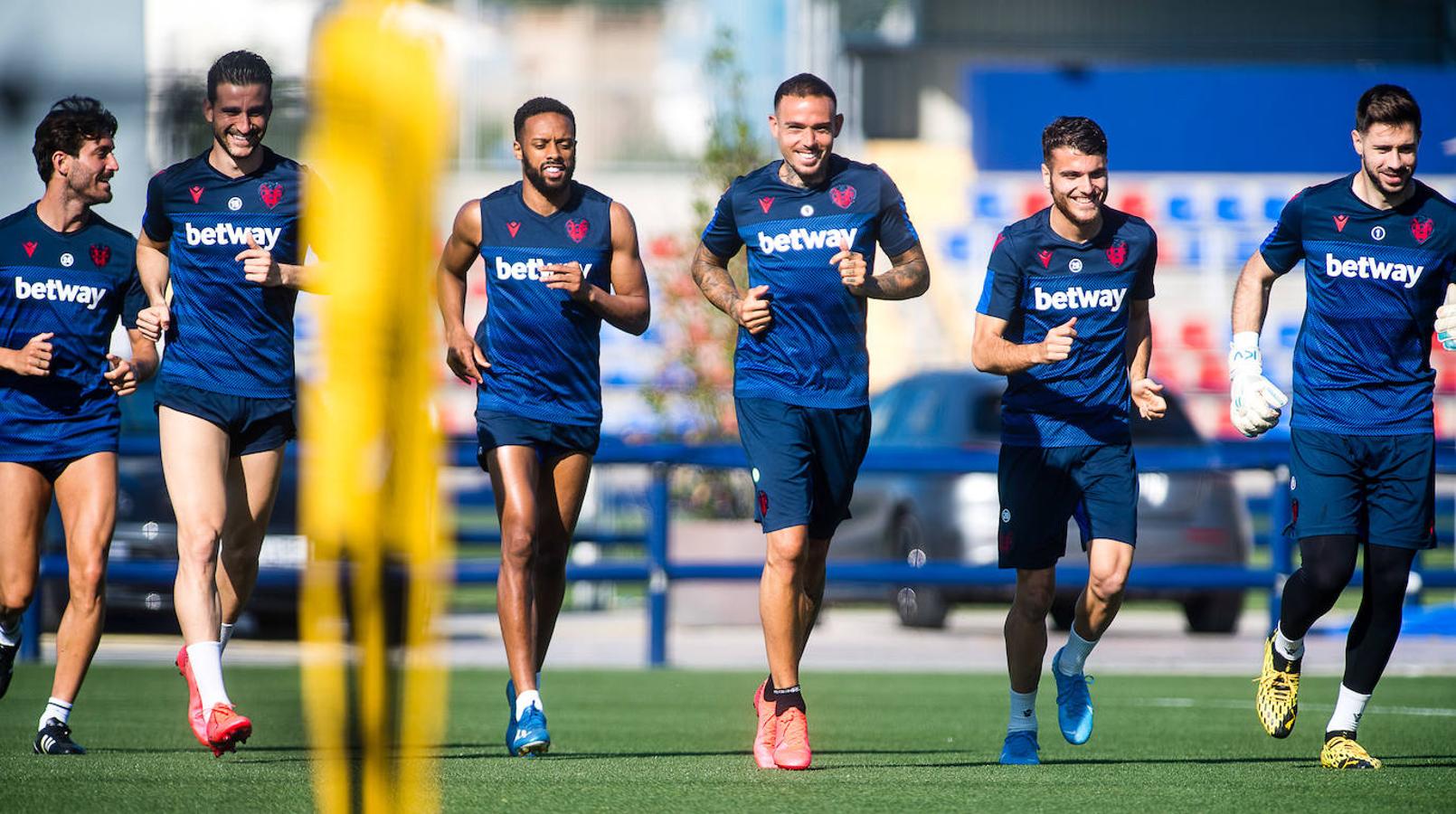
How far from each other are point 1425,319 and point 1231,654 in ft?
22.7

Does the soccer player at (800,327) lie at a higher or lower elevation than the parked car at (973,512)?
higher

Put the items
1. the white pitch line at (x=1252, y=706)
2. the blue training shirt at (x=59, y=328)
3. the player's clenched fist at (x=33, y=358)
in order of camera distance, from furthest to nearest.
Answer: the white pitch line at (x=1252, y=706)
the blue training shirt at (x=59, y=328)
the player's clenched fist at (x=33, y=358)

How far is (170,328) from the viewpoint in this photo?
672 cm

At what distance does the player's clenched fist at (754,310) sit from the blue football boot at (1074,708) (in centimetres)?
156

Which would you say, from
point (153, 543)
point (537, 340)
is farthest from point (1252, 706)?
point (153, 543)

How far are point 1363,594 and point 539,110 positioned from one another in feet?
10.8

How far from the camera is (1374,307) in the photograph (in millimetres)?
6414

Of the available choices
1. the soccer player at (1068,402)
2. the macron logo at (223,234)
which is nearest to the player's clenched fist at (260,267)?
the macron logo at (223,234)

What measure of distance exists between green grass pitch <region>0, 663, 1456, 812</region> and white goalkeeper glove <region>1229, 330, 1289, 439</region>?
1.15 meters

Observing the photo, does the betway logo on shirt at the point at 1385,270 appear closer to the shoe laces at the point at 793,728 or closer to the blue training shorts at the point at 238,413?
the shoe laces at the point at 793,728

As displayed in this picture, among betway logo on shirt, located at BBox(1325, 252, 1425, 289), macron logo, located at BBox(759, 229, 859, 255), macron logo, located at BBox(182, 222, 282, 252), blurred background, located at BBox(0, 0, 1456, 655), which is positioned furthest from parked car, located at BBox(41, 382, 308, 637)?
betway logo on shirt, located at BBox(1325, 252, 1425, 289)

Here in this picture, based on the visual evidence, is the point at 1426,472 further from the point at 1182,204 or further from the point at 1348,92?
the point at 1348,92

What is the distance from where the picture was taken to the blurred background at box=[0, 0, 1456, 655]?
14.8 m

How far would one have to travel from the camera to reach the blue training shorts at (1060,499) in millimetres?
6684
